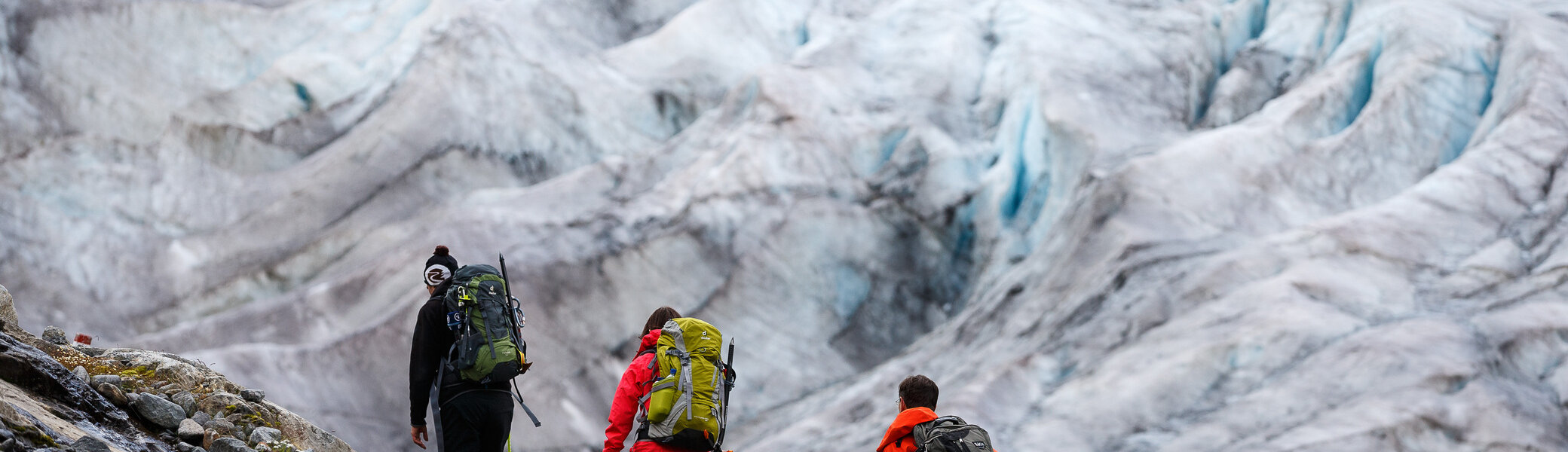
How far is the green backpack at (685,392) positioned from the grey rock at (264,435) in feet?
6.85

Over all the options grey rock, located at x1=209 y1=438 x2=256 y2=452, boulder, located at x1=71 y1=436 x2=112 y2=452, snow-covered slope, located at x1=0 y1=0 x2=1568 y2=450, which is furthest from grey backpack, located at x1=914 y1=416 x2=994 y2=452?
snow-covered slope, located at x1=0 y1=0 x2=1568 y2=450

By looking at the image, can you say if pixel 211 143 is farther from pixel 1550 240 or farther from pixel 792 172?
pixel 1550 240

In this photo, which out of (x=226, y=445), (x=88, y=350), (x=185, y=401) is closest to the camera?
(x=226, y=445)

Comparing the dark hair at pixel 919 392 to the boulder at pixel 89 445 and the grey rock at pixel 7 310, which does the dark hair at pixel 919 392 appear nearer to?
the boulder at pixel 89 445

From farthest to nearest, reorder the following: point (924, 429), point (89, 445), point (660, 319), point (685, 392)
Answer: point (660, 319)
point (685, 392)
point (924, 429)
point (89, 445)

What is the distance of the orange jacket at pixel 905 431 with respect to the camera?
5383 millimetres

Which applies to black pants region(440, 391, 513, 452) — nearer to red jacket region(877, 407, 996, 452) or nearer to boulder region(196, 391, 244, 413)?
boulder region(196, 391, 244, 413)

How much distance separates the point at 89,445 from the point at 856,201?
47.1ft

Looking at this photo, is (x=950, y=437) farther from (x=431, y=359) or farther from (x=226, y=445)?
(x=226, y=445)

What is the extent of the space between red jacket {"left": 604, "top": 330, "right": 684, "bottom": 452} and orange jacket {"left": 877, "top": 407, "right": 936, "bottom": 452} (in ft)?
3.25

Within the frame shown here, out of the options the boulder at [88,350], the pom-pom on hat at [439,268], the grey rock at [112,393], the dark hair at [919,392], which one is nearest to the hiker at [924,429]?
the dark hair at [919,392]

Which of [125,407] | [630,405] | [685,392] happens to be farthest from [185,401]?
[685,392]

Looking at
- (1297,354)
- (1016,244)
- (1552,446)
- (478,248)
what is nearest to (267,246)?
(478,248)

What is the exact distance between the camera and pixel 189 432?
224 inches
